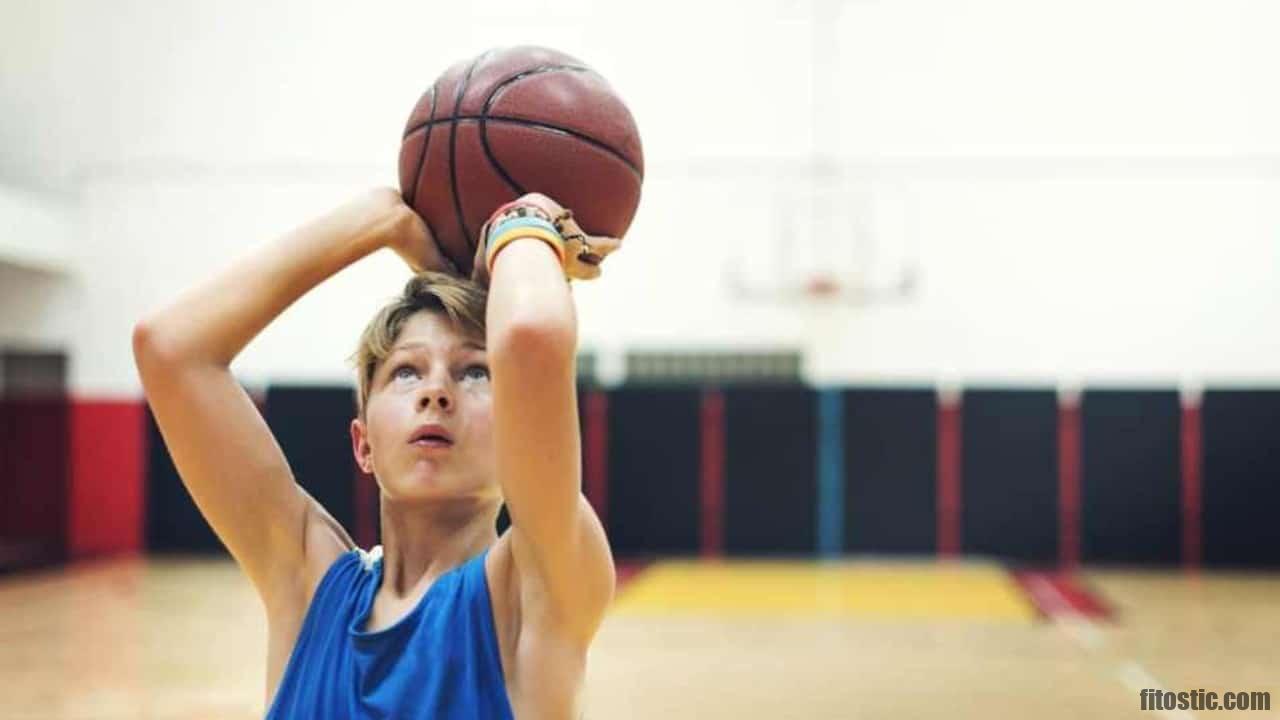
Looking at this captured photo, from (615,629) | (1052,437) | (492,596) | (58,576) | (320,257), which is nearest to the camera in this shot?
(492,596)

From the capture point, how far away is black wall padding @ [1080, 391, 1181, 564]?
967cm

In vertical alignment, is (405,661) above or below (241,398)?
below

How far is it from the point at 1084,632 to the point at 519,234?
5692 millimetres

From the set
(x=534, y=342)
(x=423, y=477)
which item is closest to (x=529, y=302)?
(x=534, y=342)

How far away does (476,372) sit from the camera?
1.74m

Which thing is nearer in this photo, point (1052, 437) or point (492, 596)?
point (492, 596)

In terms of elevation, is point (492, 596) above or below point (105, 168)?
below

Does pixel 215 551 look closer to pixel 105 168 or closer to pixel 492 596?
pixel 105 168

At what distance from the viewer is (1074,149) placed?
988 centimetres

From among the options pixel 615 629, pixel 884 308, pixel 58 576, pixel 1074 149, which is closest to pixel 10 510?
pixel 58 576

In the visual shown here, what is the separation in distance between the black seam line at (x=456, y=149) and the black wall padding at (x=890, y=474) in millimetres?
7941

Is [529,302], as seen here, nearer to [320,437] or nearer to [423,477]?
[423,477]

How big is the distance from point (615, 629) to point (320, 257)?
504 centimetres

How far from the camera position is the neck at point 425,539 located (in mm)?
1783
